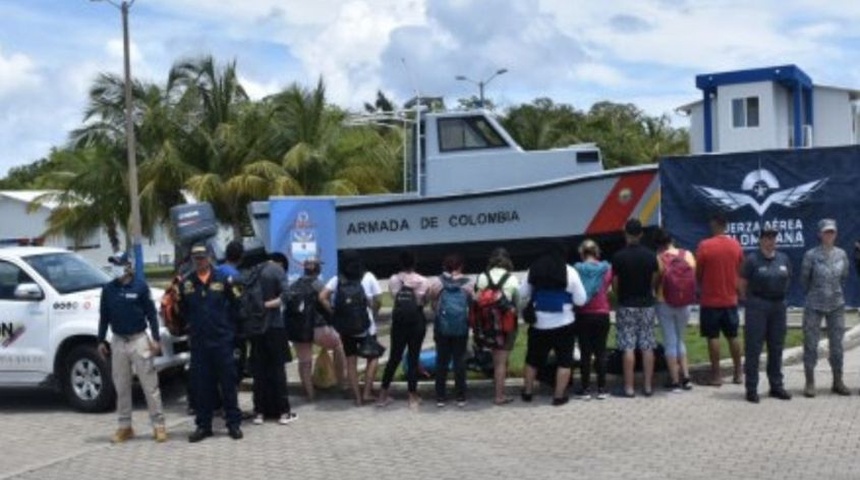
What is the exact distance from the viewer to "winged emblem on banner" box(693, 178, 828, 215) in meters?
14.4

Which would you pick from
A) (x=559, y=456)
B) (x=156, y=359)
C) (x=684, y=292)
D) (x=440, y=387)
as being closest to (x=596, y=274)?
(x=684, y=292)

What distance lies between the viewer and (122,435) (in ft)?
33.3

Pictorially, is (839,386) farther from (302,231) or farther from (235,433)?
(302,231)

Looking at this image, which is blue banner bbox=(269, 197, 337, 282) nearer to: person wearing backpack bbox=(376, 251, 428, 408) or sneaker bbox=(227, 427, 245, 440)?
person wearing backpack bbox=(376, 251, 428, 408)

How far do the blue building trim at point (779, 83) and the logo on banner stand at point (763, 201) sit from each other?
71.9 feet

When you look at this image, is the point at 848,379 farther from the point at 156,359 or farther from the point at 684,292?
the point at 156,359

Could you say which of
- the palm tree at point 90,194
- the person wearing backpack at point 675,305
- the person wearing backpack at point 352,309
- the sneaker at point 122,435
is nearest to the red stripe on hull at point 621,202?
the person wearing backpack at point 675,305

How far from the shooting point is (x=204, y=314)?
32.7ft

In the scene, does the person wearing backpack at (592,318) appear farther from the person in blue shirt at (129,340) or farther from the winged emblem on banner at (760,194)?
the winged emblem on banner at (760,194)

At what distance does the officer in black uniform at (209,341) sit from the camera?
9.98 m

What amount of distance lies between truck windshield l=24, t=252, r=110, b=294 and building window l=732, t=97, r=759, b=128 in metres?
28.9

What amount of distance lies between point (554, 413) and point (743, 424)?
5.79ft

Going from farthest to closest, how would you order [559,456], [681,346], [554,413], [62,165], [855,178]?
1. [62,165]
2. [855,178]
3. [681,346]
4. [554,413]
5. [559,456]

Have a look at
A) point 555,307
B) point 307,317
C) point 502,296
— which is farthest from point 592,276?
point 307,317
